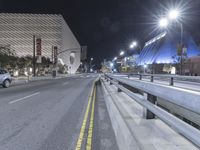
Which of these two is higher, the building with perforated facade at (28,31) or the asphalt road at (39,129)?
the building with perforated facade at (28,31)

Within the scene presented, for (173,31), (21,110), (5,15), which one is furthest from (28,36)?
(21,110)

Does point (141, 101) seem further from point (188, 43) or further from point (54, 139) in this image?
point (188, 43)

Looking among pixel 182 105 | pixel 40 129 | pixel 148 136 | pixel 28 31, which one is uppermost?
pixel 28 31

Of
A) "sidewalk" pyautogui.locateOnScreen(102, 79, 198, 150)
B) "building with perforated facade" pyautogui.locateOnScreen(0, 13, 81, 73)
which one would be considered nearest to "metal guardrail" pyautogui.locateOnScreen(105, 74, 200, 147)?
"sidewalk" pyautogui.locateOnScreen(102, 79, 198, 150)

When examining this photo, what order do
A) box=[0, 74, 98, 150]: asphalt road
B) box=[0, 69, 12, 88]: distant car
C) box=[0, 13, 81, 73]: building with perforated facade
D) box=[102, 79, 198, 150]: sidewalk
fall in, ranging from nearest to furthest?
box=[102, 79, 198, 150]: sidewalk < box=[0, 74, 98, 150]: asphalt road < box=[0, 69, 12, 88]: distant car < box=[0, 13, 81, 73]: building with perforated facade

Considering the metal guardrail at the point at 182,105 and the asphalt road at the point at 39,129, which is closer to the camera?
the metal guardrail at the point at 182,105

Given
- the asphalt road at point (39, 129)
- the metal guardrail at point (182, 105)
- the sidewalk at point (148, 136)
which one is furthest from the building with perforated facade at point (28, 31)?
the metal guardrail at point (182, 105)

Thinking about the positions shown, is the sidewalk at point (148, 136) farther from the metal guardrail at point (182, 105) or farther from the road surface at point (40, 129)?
the road surface at point (40, 129)

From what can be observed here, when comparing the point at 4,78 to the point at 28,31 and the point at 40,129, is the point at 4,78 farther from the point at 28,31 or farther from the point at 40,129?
the point at 28,31

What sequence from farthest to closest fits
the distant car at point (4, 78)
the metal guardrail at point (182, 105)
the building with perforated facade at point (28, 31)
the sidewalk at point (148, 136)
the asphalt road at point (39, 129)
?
the building with perforated facade at point (28, 31) → the distant car at point (4, 78) → the asphalt road at point (39, 129) → the sidewalk at point (148, 136) → the metal guardrail at point (182, 105)

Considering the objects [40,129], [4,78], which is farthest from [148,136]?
[4,78]

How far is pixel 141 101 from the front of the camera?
21.7ft

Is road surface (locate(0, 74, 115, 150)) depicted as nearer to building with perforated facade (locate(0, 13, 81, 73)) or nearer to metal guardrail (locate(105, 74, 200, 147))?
metal guardrail (locate(105, 74, 200, 147))

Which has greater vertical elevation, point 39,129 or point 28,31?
point 28,31
